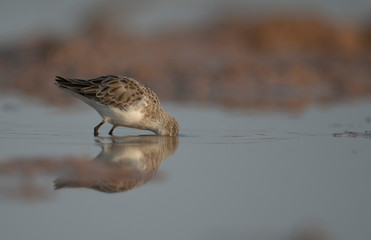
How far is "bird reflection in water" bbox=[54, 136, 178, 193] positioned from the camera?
5230 mm

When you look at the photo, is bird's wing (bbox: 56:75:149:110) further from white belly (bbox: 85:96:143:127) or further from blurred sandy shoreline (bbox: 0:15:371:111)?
blurred sandy shoreline (bbox: 0:15:371:111)

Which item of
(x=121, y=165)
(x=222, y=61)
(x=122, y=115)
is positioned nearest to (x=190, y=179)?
(x=121, y=165)

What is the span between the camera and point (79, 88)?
8344mm

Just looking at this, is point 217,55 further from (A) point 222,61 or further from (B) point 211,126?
(B) point 211,126

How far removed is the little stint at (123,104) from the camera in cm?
828

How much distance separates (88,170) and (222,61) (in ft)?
36.5

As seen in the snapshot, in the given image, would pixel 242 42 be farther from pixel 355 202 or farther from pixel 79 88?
pixel 355 202

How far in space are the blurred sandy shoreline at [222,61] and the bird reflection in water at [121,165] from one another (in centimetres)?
461

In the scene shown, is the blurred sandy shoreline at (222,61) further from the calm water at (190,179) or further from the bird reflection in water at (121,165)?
the bird reflection in water at (121,165)

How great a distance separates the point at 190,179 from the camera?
5.65 meters

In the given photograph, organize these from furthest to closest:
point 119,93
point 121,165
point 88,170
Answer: point 119,93, point 121,165, point 88,170

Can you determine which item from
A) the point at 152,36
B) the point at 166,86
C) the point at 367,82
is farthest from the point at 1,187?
the point at 152,36

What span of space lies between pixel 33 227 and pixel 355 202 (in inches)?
96.2

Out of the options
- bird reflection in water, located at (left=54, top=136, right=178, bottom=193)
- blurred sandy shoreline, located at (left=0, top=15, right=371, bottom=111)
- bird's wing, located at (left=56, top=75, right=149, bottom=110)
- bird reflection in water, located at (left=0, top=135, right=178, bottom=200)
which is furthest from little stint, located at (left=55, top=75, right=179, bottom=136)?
blurred sandy shoreline, located at (left=0, top=15, right=371, bottom=111)
